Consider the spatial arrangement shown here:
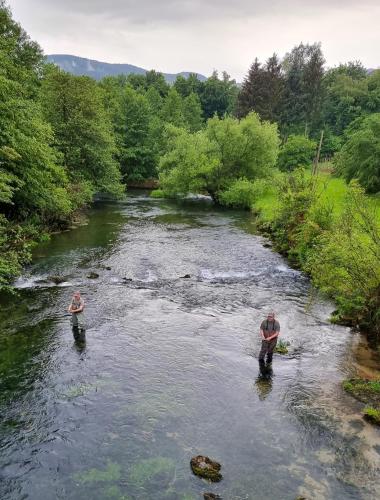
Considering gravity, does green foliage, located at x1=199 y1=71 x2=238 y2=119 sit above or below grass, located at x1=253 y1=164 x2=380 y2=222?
above

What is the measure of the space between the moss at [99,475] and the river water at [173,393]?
0.11 ft

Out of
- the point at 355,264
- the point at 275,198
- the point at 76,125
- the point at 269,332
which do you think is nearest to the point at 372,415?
the point at 269,332

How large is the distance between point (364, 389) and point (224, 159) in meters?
41.9

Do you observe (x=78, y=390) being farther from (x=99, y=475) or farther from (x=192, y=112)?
(x=192, y=112)

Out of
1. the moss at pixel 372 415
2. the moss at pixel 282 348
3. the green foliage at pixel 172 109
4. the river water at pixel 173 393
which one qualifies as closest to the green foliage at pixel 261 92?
the green foliage at pixel 172 109

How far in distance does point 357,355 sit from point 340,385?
8.60 ft

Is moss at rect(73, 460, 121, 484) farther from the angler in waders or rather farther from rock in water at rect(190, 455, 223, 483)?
the angler in waders

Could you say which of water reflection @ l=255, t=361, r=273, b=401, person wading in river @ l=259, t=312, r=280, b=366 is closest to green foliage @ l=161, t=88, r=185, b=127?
person wading in river @ l=259, t=312, r=280, b=366

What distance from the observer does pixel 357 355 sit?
16344 millimetres

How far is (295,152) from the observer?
2771 inches

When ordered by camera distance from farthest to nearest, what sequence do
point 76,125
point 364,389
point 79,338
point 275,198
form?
point 275,198
point 76,125
point 79,338
point 364,389

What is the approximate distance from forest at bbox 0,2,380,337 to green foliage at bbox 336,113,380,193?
13cm

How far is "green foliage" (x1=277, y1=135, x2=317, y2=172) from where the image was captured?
69562 millimetres

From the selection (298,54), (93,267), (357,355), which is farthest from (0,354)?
(298,54)
